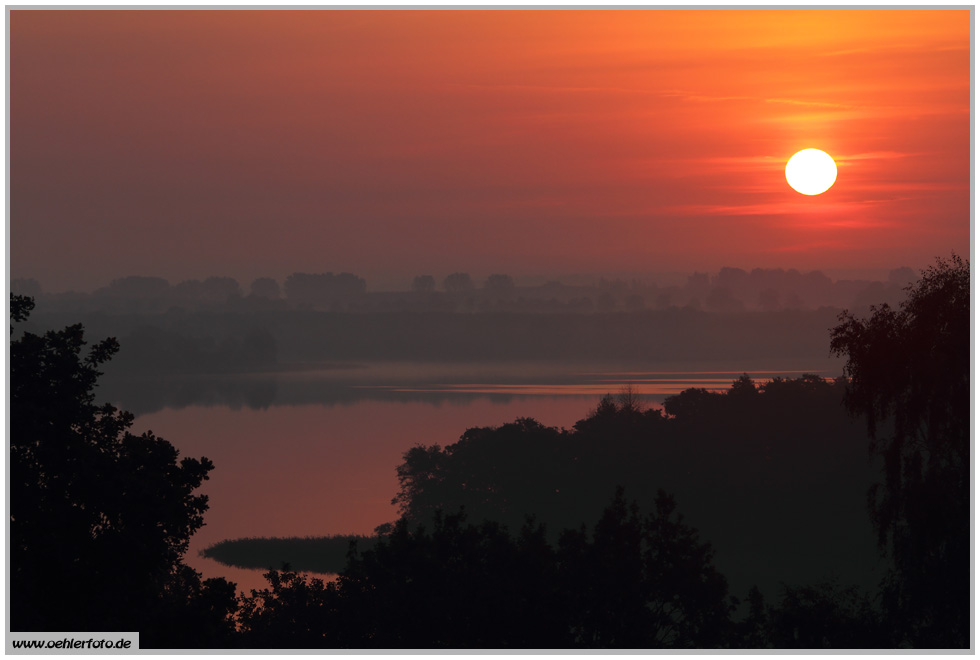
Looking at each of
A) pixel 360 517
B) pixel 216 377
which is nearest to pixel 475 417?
pixel 360 517

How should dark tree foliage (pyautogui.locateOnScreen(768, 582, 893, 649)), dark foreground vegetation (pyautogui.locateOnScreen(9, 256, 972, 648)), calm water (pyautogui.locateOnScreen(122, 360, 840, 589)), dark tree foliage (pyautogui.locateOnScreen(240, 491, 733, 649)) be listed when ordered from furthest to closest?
calm water (pyautogui.locateOnScreen(122, 360, 840, 589)) < dark tree foliage (pyautogui.locateOnScreen(240, 491, 733, 649)) < dark tree foliage (pyautogui.locateOnScreen(768, 582, 893, 649)) < dark foreground vegetation (pyautogui.locateOnScreen(9, 256, 972, 648))

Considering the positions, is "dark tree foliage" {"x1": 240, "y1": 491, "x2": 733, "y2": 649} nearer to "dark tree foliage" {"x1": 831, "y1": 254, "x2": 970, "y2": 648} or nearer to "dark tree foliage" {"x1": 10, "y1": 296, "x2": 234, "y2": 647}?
"dark tree foliage" {"x1": 831, "y1": 254, "x2": 970, "y2": 648}

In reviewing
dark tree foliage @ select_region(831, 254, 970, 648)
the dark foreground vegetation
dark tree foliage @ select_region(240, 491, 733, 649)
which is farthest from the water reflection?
dark tree foliage @ select_region(831, 254, 970, 648)

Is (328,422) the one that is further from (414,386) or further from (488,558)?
(488,558)

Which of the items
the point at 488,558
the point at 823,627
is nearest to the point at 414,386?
the point at 488,558

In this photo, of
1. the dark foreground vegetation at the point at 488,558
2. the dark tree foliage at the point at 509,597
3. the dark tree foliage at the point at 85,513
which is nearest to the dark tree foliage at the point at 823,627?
the dark foreground vegetation at the point at 488,558

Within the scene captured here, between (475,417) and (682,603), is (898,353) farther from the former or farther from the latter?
(475,417)
